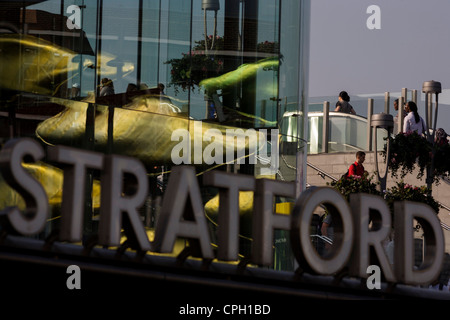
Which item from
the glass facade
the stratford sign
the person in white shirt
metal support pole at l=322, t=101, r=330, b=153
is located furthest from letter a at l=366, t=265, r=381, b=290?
metal support pole at l=322, t=101, r=330, b=153

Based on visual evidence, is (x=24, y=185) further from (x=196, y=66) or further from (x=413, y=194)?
(x=413, y=194)

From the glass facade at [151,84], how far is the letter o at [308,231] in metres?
1.57

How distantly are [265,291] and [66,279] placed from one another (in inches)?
107

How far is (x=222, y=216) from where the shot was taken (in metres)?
13.8

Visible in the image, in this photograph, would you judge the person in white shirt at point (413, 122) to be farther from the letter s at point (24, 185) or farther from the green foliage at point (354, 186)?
the letter s at point (24, 185)

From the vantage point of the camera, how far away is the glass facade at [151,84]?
1434cm

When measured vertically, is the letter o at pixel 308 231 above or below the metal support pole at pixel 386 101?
below

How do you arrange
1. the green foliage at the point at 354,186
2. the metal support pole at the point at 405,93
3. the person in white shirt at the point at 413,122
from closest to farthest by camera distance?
the green foliage at the point at 354,186, the person in white shirt at the point at 413,122, the metal support pole at the point at 405,93

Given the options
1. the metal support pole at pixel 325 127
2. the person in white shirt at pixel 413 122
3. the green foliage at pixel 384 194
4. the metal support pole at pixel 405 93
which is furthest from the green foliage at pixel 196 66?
the metal support pole at pixel 405 93

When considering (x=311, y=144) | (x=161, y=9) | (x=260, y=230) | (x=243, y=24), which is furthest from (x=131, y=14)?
(x=311, y=144)

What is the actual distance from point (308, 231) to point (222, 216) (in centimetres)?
120

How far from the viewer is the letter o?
14289mm
